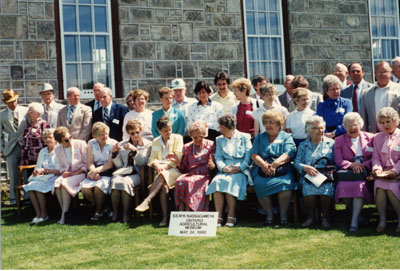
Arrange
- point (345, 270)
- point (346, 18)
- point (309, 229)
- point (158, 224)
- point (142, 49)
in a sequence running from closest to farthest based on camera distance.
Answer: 1. point (345, 270)
2. point (309, 229)
3. point (158, 224)
4. point (142, 49)
5. point (346, 18)

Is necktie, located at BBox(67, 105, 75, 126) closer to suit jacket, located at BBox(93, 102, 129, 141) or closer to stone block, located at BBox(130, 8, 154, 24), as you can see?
suit jacket, located at BBox(93, 102, 129, 141)

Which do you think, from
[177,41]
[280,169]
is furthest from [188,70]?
[280,169]

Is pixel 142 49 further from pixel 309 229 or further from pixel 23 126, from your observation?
pixel 309 229

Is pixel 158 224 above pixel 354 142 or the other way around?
the other way around

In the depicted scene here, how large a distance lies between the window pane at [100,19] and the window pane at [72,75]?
2.61 ft

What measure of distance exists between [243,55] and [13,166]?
4.77m

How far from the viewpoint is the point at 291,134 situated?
23.5 feet

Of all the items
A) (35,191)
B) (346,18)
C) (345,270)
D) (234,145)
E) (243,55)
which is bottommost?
(345,270)

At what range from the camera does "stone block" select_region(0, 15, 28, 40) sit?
30.9ft

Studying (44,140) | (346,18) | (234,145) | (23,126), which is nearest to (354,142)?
(234,145)

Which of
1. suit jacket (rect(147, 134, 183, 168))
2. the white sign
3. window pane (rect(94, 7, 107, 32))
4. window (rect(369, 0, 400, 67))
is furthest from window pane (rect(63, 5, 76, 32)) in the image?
window (rect(369, 0, 400, 67))

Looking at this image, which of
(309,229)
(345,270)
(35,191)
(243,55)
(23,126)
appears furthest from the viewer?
(243,55)

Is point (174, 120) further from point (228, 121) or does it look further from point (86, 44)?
point (86, 44)

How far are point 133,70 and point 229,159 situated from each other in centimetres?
373
